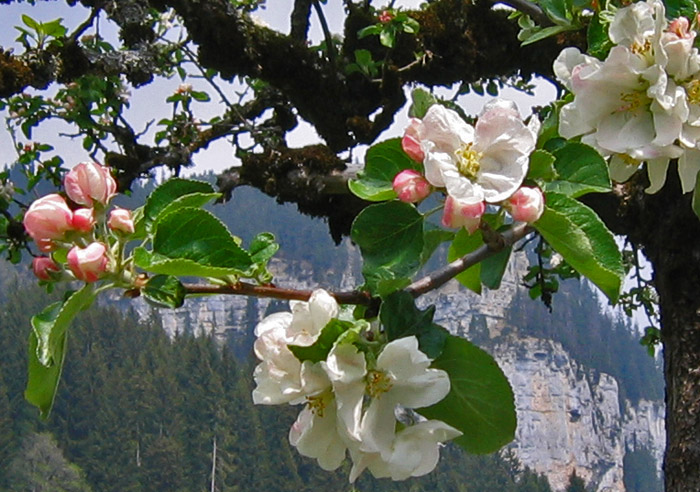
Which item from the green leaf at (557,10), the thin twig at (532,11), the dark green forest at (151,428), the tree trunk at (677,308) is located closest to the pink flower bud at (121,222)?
the green leaf at (557,10)

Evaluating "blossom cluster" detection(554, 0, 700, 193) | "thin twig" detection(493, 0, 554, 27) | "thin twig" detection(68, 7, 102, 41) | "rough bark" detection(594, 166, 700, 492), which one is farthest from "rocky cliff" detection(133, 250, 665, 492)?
"blossom cluster" detection(554, 0, 700, 193)

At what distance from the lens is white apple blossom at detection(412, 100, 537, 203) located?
50 cm

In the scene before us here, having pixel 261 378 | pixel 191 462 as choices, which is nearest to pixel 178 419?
pixel 191 462

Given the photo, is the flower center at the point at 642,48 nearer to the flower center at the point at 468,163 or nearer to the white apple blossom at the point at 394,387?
the flower center at the point at 468,163

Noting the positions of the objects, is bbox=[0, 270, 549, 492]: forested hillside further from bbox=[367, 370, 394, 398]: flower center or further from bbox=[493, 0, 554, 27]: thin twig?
bbox=[367, 370, 394, 398]: flower center

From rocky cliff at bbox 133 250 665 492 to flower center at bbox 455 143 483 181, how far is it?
5015 centimetres

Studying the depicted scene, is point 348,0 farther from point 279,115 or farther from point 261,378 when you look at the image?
point 261,378

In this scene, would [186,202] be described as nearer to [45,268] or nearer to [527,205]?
[45,268]

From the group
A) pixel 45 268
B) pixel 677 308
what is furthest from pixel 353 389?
pixel 677 308

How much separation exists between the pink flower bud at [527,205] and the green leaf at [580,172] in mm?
58

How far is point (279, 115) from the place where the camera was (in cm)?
322

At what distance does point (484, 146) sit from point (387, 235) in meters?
0.08

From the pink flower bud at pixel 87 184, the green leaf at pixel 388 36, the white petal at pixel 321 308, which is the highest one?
the green leaf at pixel 388 36

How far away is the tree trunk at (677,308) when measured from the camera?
1066 millimetres
